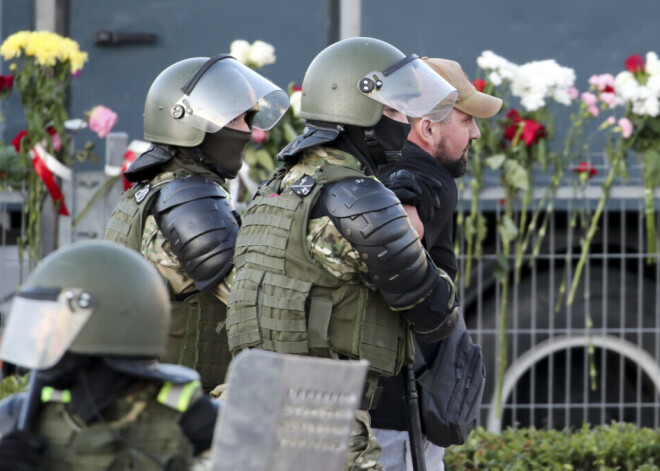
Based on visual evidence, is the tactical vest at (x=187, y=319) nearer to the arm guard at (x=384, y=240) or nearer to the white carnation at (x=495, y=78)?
the arm guard at (x=384, y=240)

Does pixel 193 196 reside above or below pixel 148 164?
below

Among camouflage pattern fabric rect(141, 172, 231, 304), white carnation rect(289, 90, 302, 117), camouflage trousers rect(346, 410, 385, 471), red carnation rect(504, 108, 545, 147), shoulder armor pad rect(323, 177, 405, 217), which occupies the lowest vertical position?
camouflage trousers rect(346, 410, 385, 471)

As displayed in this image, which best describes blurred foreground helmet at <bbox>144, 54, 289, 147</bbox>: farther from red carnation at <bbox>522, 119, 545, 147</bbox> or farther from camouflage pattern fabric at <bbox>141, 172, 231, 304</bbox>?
red carnation at <bbox>522, 119, 545, 147</bbox>

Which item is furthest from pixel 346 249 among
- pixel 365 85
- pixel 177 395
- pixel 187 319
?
pixel 177 395

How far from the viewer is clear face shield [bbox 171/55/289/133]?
4109 mm

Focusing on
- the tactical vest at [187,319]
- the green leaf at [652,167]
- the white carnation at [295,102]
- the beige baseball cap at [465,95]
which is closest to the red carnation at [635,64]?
the green leaf at [652,167]

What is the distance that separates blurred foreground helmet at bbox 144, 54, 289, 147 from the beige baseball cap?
585 millimetres

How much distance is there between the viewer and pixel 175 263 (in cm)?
388

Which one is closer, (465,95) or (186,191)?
(186,191)

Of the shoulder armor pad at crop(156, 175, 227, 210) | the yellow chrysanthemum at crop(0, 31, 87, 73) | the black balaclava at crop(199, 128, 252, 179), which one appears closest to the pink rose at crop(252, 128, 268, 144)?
the yellow chrysanthemum at crop(0, 31, 87, 73)

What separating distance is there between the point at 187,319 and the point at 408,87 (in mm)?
1012

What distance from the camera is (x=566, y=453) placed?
18.1 ft

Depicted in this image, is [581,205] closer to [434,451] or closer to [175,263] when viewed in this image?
[434,451]

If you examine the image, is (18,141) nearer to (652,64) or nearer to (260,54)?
(260,54)
